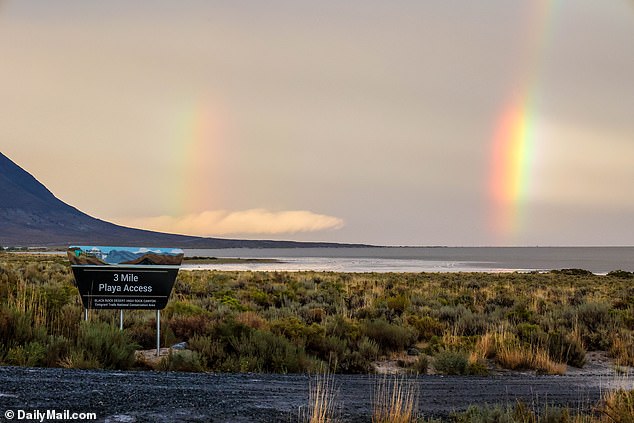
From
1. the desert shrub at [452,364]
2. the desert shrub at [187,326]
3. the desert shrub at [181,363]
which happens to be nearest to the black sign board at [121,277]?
the desert shrub at [181,363]

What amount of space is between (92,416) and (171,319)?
8.90 metres

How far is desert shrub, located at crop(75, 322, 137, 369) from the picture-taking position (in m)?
11.7

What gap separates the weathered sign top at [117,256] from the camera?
1313cm

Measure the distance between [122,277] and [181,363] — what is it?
2319mm

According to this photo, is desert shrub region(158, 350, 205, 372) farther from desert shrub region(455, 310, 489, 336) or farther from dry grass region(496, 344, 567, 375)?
desert shrub region(455, 310, 489, 336)

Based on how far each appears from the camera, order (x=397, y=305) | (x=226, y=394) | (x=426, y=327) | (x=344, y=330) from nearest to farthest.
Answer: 1. (x=226, y=394)
2. (x=344, y=330)
3. (x=426, y=327)
4. (x=397, y=305)

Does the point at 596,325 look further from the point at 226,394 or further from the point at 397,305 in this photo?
the point at 226,394

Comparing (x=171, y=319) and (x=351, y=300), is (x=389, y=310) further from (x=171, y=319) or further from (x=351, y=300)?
(x=171, y=319)

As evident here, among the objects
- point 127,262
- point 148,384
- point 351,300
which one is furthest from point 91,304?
point 351,300

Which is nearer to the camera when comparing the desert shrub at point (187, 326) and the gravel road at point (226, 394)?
the gravel road at point (226, 394)

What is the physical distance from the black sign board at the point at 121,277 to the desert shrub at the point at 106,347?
0.63m

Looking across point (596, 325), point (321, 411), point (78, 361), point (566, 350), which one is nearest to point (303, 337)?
point (78, 361)

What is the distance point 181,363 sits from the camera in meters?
11.8

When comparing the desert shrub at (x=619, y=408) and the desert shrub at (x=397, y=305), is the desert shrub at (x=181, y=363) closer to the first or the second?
the desert shrub at (x=619, y=408)
